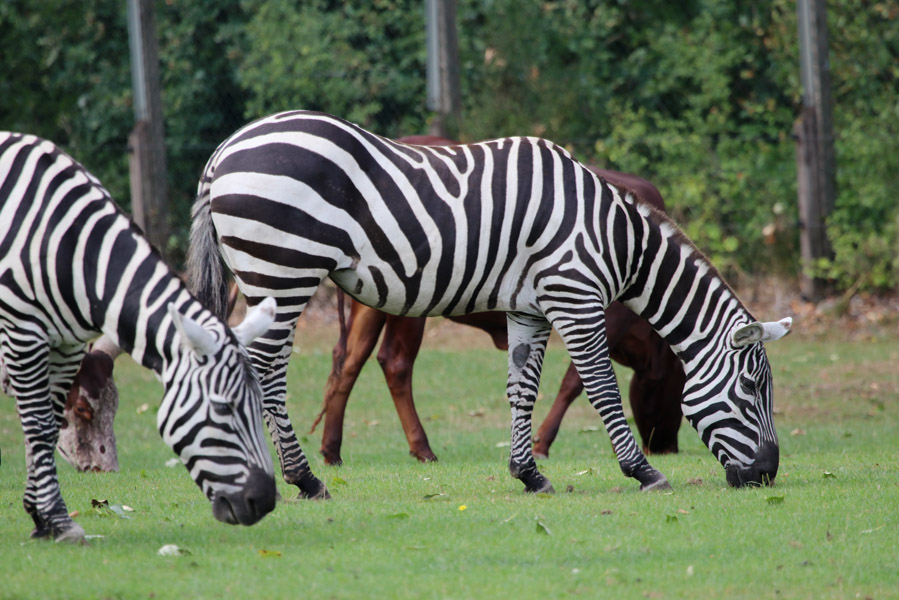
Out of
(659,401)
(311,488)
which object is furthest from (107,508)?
(659,401)

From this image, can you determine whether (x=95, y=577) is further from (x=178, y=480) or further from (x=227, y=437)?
(x=178, y=480)

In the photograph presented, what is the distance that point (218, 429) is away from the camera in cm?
418

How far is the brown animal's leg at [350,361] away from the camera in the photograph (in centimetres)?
773

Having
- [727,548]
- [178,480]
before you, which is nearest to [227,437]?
[727,548]

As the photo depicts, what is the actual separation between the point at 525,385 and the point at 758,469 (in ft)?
4.43

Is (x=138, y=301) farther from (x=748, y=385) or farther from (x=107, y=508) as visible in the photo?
(x=748, y=385)

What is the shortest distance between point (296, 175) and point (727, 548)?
2628mm

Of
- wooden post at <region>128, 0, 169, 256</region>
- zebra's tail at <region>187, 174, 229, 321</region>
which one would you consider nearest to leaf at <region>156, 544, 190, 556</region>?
zebra's tail at <region>187, 174, 229, 321</region>

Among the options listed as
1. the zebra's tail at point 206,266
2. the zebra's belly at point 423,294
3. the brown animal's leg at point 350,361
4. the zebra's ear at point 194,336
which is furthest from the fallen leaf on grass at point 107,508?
the brown animal's leg at point 350,361

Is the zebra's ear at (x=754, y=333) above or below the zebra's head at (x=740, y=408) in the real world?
above

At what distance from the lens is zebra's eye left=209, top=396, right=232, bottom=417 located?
4152 mm

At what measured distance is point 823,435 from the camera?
29.2 feet

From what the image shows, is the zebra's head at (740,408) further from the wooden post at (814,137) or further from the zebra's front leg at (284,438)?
the wooden post at (814,137)

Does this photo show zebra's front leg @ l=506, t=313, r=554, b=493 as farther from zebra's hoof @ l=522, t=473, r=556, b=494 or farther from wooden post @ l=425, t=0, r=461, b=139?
wooden post @ l=425, t=0, r=461, b=139
